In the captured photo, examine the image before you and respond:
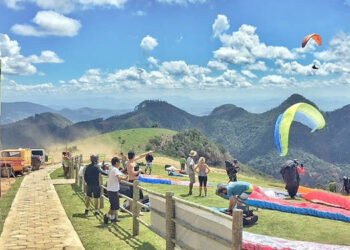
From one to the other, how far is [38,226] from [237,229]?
27.0 ft

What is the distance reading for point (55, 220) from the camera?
13391mm

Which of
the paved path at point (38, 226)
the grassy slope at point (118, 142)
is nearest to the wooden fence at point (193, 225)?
the paved path at point (38, 226)

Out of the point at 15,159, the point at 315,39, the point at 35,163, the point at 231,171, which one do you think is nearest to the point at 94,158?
the point at 231,171

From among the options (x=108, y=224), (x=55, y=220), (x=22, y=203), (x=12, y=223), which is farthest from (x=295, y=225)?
(x=22, y=203)

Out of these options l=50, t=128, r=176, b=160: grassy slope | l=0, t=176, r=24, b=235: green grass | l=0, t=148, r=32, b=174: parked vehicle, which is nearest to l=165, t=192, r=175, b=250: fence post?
l=0, t=176, r=24, b=235: green grass

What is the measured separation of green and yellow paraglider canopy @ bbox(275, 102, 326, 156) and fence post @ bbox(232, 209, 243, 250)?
15376mm

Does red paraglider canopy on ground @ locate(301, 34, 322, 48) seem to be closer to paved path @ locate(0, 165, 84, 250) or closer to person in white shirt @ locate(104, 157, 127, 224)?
person in white shirt @ locate(104, 157, 127, 224)

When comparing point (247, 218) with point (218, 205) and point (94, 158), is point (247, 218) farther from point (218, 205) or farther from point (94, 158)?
point (94, 158)

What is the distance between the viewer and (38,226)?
40.9 feet

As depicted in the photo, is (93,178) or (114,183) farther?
(93,178)

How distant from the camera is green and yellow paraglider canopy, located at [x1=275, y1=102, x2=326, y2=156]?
2139 centimetres

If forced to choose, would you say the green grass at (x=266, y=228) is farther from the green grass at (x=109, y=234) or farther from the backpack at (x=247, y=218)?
the backpack at (x=247, y=218)

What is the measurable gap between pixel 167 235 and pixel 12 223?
638 centimetres

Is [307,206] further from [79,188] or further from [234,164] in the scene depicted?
[79,188]
